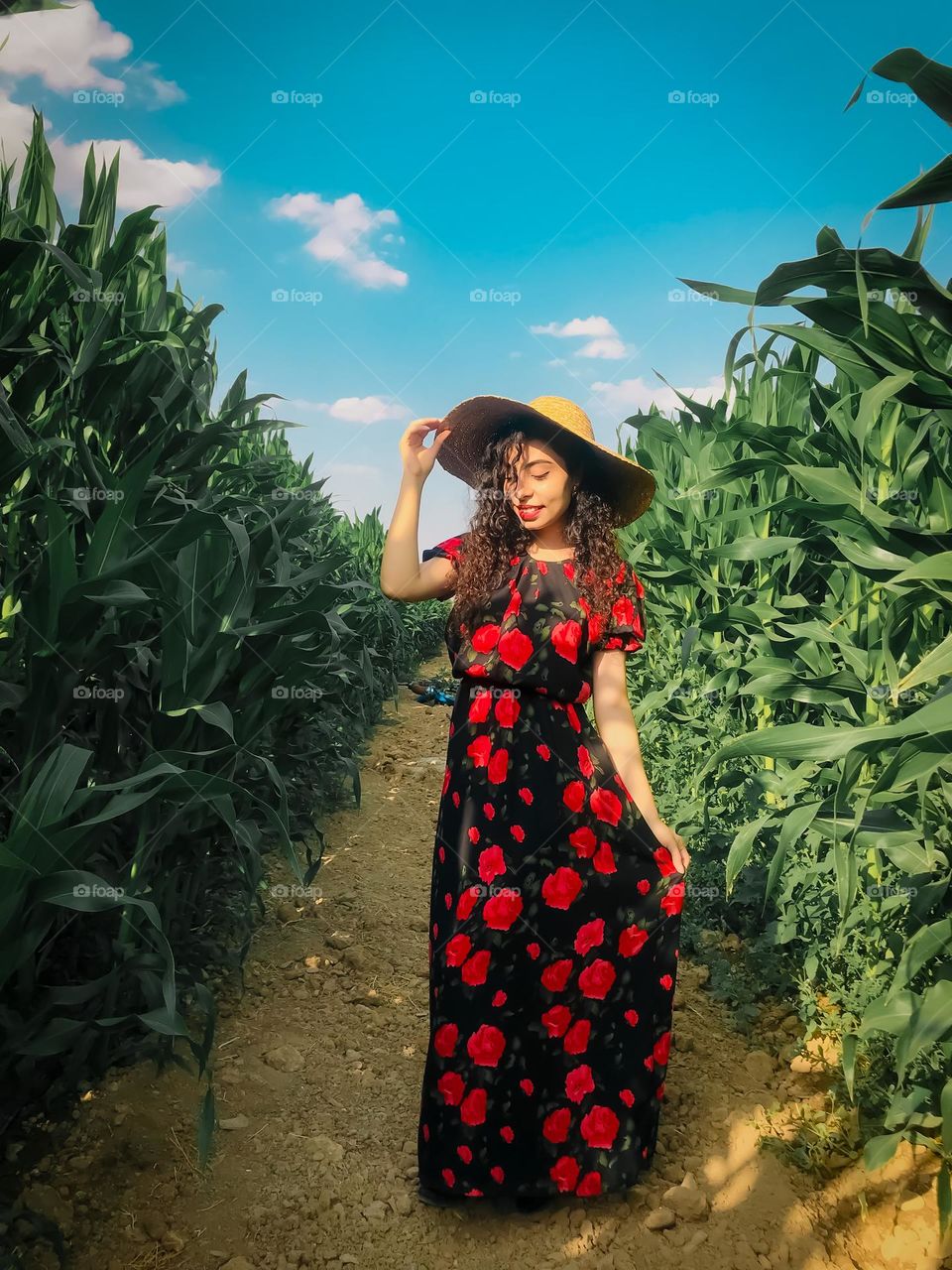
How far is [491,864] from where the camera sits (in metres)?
1.96

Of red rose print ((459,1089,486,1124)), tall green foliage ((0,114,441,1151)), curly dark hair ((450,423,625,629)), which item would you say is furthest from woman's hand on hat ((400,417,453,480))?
red rose print ((459,1089,486,1124))

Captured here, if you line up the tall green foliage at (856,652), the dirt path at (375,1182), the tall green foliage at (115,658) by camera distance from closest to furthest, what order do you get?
the tall green foliage at (856,652)
the tall green foliage at (115,658)
the dirt path at (375,1182)

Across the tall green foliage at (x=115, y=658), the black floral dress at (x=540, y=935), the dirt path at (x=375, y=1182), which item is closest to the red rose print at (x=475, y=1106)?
the black floral dress at (x=540, y=935)

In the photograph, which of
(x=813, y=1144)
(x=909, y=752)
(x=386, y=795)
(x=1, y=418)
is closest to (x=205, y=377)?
(x=1, y=418)

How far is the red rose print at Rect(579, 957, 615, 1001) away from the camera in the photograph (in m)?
2.00

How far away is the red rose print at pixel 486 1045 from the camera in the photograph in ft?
6.42

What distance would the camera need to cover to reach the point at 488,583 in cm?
207

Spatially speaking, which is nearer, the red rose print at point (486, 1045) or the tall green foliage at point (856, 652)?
the tall green foliage at point (856, 652)

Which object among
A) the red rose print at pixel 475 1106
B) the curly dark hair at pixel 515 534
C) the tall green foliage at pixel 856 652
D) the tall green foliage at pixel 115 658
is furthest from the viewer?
the curly dark hair at pixel 515 534

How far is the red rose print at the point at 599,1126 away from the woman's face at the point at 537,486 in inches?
49.2

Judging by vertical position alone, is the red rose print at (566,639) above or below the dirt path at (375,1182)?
above

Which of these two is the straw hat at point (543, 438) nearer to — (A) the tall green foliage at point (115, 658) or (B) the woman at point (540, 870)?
(B) the woman at point (540, 870)

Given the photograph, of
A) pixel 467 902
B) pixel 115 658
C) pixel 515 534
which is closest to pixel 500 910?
pixel 467 902

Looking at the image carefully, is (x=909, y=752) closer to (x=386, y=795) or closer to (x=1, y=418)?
(x=1, y=418)
